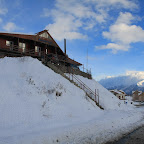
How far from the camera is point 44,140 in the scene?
23.4 ft

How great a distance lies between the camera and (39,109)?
11.2 metres

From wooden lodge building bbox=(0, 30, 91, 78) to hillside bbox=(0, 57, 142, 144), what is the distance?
16.3ft

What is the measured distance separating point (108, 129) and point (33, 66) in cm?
1153

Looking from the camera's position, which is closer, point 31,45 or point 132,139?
point 132,139

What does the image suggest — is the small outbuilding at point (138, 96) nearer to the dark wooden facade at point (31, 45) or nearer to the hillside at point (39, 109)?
the dark wooden facade at point (31, 45)

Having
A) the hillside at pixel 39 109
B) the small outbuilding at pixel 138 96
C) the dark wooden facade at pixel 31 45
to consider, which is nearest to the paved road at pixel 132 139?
the hillside at pixel 39 109

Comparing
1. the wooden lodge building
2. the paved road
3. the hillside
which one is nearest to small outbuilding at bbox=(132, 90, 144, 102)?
the wooden lodge building

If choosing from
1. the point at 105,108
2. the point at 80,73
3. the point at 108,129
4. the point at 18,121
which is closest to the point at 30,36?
the point at 80,73

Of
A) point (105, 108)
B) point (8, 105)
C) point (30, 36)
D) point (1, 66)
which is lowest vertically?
point (105, 108)

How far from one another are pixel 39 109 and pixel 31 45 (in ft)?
65.6

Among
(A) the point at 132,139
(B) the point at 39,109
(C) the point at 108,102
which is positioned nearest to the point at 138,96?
(C) the point at 108,102

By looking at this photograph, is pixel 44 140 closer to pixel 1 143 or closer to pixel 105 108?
pixel 1 143

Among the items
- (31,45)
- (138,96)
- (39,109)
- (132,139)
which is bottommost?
(138,96)

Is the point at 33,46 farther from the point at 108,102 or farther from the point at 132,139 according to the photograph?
the point at 132,139
